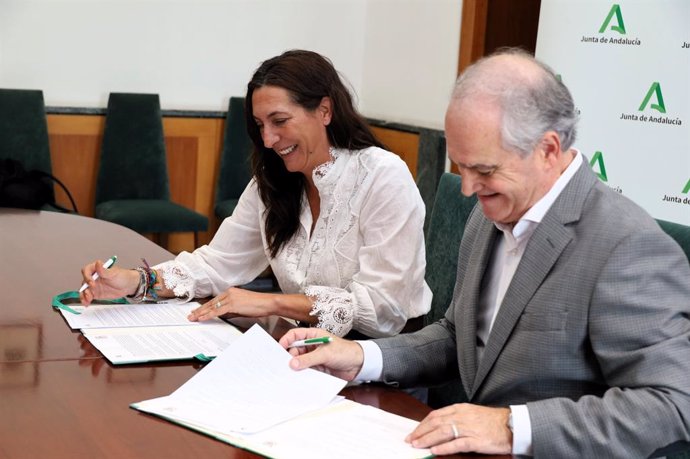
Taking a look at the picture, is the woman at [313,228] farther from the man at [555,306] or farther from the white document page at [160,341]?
the man at [555,306]

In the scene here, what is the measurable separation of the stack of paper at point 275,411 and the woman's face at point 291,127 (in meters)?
0.72

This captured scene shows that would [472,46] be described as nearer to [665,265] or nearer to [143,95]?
[143,95]

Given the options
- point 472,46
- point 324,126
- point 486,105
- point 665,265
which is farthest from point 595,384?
point 472,46

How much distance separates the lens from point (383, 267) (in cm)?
222

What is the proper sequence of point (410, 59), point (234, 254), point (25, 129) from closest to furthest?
1. point (234, 254)
2. point (25, 129)
3. point (410, 59)

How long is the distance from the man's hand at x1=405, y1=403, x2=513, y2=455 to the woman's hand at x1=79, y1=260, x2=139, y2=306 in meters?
1.02

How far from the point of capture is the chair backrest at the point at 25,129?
4.85 m

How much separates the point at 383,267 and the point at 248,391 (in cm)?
72

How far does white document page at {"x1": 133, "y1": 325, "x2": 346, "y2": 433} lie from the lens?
1470mm

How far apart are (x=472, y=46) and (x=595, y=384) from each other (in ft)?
11.8

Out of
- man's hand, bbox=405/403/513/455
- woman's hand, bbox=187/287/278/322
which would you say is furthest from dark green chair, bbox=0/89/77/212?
man's hand, bbox=405/403/513/455

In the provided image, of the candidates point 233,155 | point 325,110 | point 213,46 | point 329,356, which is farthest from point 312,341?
point 213,46

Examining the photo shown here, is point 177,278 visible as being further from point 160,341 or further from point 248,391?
point 248,391

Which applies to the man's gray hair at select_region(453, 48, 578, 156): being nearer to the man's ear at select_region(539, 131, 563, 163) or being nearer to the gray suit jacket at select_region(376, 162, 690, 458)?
the man's ear at select_region(539, 131, 563, 163)
